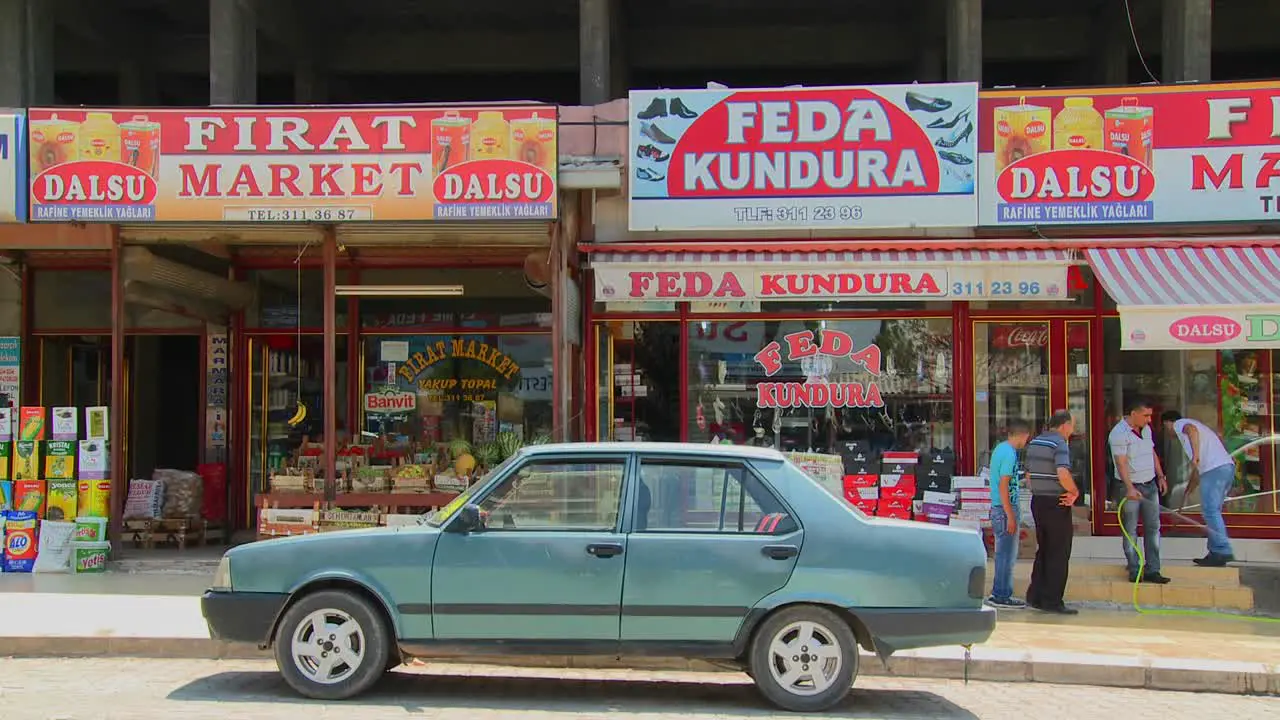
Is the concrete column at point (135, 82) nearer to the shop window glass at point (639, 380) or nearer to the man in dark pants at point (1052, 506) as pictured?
the shop window glass at point (639, 380)

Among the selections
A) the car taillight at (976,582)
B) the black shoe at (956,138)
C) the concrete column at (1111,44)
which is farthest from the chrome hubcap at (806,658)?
the concrete column at (1111,44)

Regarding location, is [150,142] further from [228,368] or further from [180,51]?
[180,51]

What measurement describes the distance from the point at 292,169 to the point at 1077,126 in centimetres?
789

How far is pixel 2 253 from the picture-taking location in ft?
41.9

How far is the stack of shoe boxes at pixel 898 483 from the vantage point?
11.5m

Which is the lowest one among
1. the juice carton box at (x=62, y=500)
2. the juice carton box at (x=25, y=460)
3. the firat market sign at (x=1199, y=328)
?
the juice carton box at (x=62, y=500)

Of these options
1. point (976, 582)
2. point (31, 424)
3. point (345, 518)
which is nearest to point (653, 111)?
point (345, 518)

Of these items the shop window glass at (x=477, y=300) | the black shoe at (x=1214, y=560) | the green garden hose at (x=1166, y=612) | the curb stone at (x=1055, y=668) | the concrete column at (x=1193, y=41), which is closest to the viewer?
the curb stone at (x=1055, y=668)

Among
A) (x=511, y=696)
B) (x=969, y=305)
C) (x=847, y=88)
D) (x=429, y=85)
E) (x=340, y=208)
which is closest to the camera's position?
(x=511, y=696)

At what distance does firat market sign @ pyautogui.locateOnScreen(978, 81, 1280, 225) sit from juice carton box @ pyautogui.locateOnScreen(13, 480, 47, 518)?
33.0 ft

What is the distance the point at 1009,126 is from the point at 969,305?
196 cm

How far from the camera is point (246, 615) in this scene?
6.14 m

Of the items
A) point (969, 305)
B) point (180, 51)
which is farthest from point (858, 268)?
point (180, 51)

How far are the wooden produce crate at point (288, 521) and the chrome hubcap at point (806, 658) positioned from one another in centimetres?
609
